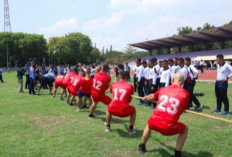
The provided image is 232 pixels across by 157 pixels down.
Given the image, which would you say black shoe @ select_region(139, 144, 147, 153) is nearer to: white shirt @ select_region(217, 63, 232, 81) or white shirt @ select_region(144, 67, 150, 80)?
white shirt @ select_region(217, 63, 232, 81)

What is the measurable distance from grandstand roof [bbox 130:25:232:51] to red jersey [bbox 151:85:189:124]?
4003 cm

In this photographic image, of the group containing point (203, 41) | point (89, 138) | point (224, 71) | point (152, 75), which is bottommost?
point (89, 138)

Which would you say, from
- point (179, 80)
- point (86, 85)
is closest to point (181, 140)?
point (179, 80)

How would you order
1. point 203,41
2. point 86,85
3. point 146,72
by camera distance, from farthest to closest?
point 203,41 < point 146,72 < point 86,85

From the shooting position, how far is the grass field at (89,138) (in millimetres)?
4758

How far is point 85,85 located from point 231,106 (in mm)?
6013

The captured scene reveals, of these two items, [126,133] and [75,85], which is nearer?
[126,133]

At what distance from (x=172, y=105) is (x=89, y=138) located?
2.52 metres

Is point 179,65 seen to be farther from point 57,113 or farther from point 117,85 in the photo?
point 57,113

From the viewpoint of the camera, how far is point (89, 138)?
5.57 meters

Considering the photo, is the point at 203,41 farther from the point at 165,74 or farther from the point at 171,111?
the point at 171,111

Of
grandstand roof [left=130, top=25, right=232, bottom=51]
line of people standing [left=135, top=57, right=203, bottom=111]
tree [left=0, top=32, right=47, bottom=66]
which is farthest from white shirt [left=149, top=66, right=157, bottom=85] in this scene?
tree [left=0, top=32, right=47, bottom=66]

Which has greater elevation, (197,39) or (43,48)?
(197,39)

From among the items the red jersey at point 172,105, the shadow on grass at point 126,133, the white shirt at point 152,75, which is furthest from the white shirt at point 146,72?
the red jersey at point 172,105
